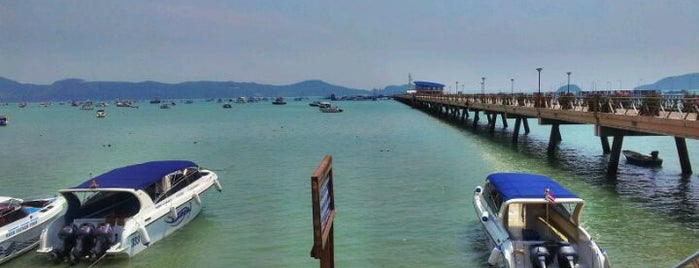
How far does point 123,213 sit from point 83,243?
2.48 meters

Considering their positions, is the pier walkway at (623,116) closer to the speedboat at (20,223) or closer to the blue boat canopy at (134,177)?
the blue boat canopy at (134,177)

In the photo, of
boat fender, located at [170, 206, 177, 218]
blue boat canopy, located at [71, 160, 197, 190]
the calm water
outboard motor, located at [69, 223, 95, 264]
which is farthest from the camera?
boat fender, located at [170, 206, 177, 218]

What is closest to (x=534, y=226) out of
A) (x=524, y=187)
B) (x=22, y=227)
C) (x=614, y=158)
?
(x=524, y=187)

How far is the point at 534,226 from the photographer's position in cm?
1359

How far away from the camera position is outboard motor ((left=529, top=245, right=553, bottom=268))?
35.8 feet

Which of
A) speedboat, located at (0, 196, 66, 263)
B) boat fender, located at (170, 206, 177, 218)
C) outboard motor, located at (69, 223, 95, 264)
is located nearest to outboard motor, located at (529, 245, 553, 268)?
boat fender, located at (170, 206, 177, 218)

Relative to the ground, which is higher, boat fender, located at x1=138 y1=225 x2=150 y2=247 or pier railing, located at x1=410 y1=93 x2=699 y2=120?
pier railing, located at x1=410 y1=93 x2=699 y2=120

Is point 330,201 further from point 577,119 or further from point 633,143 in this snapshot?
point 633,143

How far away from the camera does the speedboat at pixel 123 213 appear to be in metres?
13.4

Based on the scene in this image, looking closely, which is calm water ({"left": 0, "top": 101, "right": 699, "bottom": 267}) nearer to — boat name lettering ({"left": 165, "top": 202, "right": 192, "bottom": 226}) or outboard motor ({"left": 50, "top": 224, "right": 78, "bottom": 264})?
boat name lettering ({"left": 165, "top": 202, "right": 192, "bottom": 226})

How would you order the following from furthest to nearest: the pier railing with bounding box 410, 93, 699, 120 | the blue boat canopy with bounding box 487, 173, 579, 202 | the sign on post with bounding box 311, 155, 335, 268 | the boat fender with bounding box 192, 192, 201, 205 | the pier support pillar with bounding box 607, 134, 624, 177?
the pier support pillar with bounding box 607, 134, 624, 177 → the pier railing with bounding box 410, 93, 699, 120 → the boat fender with bounding box 192, 192, 201, 205 → the blue boat canopy with bounding box 487, 173, 579, 202 → the sign on post with bounding box 311, 155, 335, 268

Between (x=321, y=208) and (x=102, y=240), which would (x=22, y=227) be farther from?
(x=321, y=208)

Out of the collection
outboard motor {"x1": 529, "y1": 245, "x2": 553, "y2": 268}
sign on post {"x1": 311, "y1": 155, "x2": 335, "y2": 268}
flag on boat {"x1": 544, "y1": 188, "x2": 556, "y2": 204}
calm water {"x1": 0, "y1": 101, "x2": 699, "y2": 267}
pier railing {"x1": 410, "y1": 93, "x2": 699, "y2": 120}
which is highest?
pier railing {"x1": 410, "y1": 93, "x2": 699, "y2": 120}

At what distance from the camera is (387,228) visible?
660 inches
